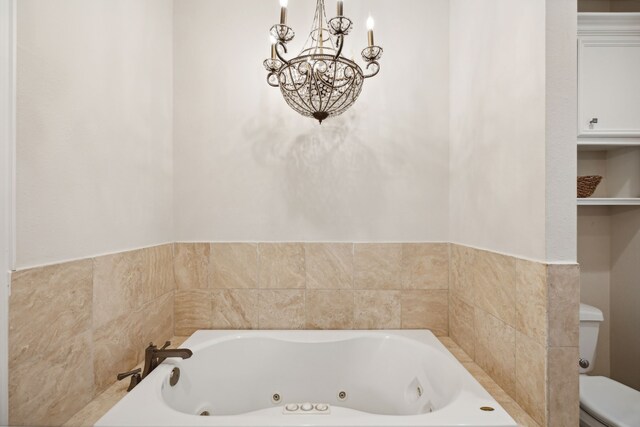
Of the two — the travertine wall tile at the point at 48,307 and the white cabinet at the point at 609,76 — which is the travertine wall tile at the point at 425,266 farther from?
the travertine wall tile at the point at 48,307

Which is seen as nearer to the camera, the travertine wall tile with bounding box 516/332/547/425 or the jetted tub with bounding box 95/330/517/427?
the travertine wall tile with bounding box 516/332/547/425

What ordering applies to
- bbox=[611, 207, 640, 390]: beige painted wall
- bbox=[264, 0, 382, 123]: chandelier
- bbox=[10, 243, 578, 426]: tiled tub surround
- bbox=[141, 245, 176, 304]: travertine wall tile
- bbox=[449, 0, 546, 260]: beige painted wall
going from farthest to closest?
bbox=[611, 207, 640, 390]: beige painted wall → bbox=[141, 245, 176, 304]: travertine wall tile → bbox=[264, 0, 382, 123]: chandelier → bbox=[449, 0, 546, 260]: beige painted wall → bbox=[10, 243, 578, 426]: tiled tub surround

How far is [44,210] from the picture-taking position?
3.29 ft

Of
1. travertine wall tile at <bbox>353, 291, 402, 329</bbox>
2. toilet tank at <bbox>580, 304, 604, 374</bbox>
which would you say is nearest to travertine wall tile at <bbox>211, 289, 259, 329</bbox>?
travertine wall tile at <bbox>353, 291, 402, 329</bbox>

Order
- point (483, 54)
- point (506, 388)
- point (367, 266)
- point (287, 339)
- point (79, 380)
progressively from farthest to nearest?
point (367, 266)
point (287, 339)
point (483, 54)
point (506, 388)
point (79, 380)

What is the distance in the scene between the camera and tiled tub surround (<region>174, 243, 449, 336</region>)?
6.19 ft

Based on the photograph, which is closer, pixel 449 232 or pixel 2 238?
pixel 2 238

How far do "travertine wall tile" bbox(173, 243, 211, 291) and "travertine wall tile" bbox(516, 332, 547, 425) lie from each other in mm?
1567

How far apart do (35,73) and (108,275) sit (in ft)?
2.44

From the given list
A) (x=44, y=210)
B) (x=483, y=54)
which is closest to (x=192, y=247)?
(x=44, y=210)

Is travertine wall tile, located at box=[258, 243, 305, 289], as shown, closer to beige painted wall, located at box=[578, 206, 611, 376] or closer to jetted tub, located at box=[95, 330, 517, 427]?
jetted tub, located at box=[95, 330, 517, 427]

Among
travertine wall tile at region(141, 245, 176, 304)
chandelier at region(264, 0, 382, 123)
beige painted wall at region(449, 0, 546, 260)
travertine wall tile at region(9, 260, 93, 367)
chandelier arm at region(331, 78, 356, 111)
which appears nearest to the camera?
travertine wall tile at region(9, 260, 93, 367)

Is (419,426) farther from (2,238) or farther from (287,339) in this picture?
(2,238)

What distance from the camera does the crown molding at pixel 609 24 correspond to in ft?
5.81
